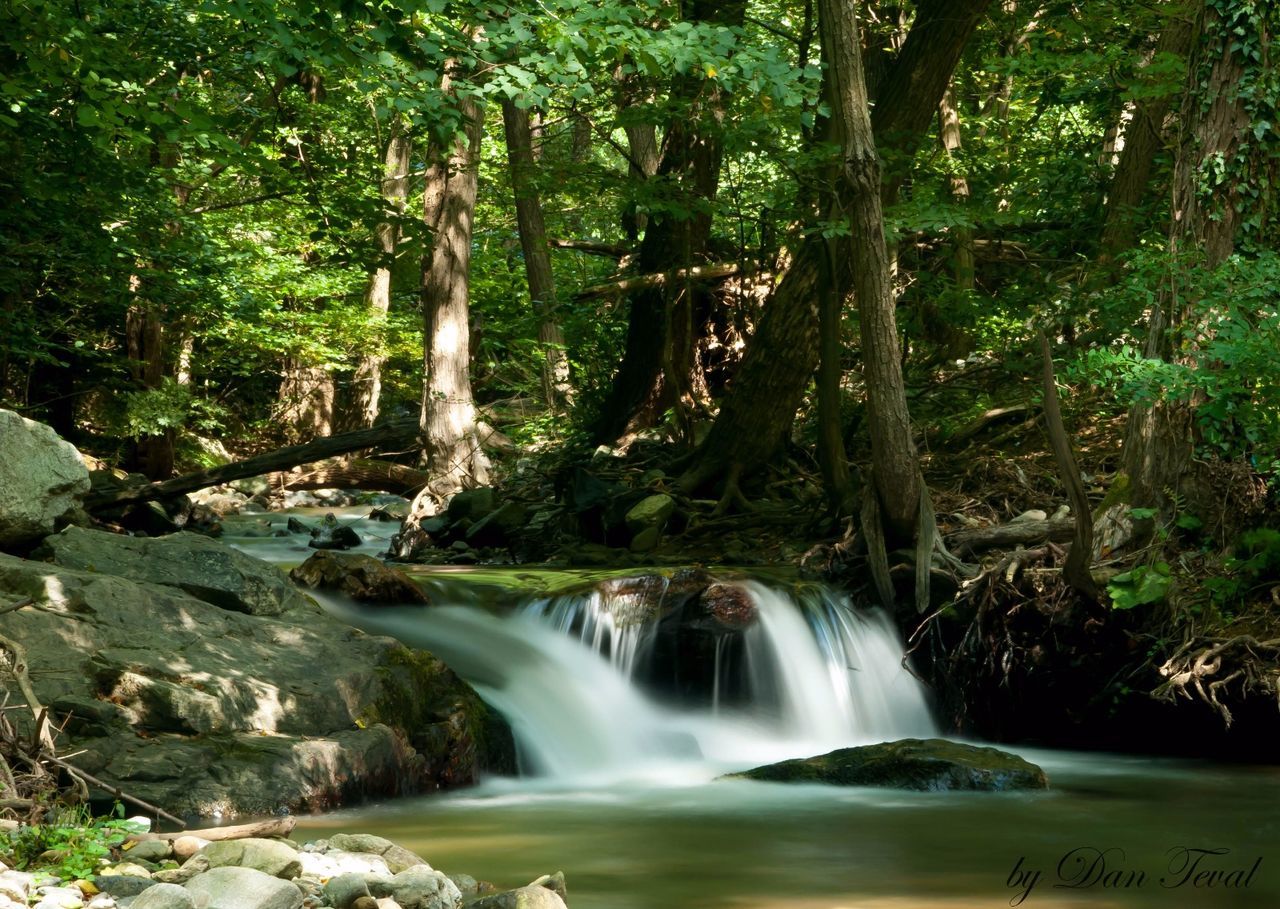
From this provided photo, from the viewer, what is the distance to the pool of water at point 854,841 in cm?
556

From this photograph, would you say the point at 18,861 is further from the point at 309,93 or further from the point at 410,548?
the point at 309,93

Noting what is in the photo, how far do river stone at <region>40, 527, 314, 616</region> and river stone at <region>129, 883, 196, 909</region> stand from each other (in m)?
3.99

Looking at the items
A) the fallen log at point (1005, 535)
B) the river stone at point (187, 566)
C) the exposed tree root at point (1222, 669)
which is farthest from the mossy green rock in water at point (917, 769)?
the river stone at point (187, 566)

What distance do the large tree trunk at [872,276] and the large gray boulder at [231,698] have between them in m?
3.75

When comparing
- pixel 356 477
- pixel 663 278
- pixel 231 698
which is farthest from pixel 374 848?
pixel 356 477

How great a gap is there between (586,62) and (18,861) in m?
6.19

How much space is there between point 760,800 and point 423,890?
336 centimetres

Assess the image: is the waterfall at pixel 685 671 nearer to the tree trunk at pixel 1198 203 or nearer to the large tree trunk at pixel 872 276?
the large tree trunk at pixel 872 276

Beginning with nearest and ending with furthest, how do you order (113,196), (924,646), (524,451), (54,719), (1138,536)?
(54,719) < (1138,536) < (924,646) < (113,196) < (524,451)

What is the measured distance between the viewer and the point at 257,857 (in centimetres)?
434

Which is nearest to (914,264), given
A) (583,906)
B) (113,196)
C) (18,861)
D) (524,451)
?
(524,451)

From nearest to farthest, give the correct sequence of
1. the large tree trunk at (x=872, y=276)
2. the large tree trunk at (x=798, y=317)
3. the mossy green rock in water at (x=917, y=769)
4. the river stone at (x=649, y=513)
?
the mossy green rock in water at (x=917, y=769) → the large tree trunk at (x=872, y=276) → the large tree trunk at (x=798, y=317) → the river stone at (x=649, y=513)

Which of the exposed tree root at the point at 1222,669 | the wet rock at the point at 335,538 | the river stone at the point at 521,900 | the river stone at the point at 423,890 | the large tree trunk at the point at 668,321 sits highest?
the large tree trunk at the point at 668,321

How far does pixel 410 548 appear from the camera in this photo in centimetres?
1369
